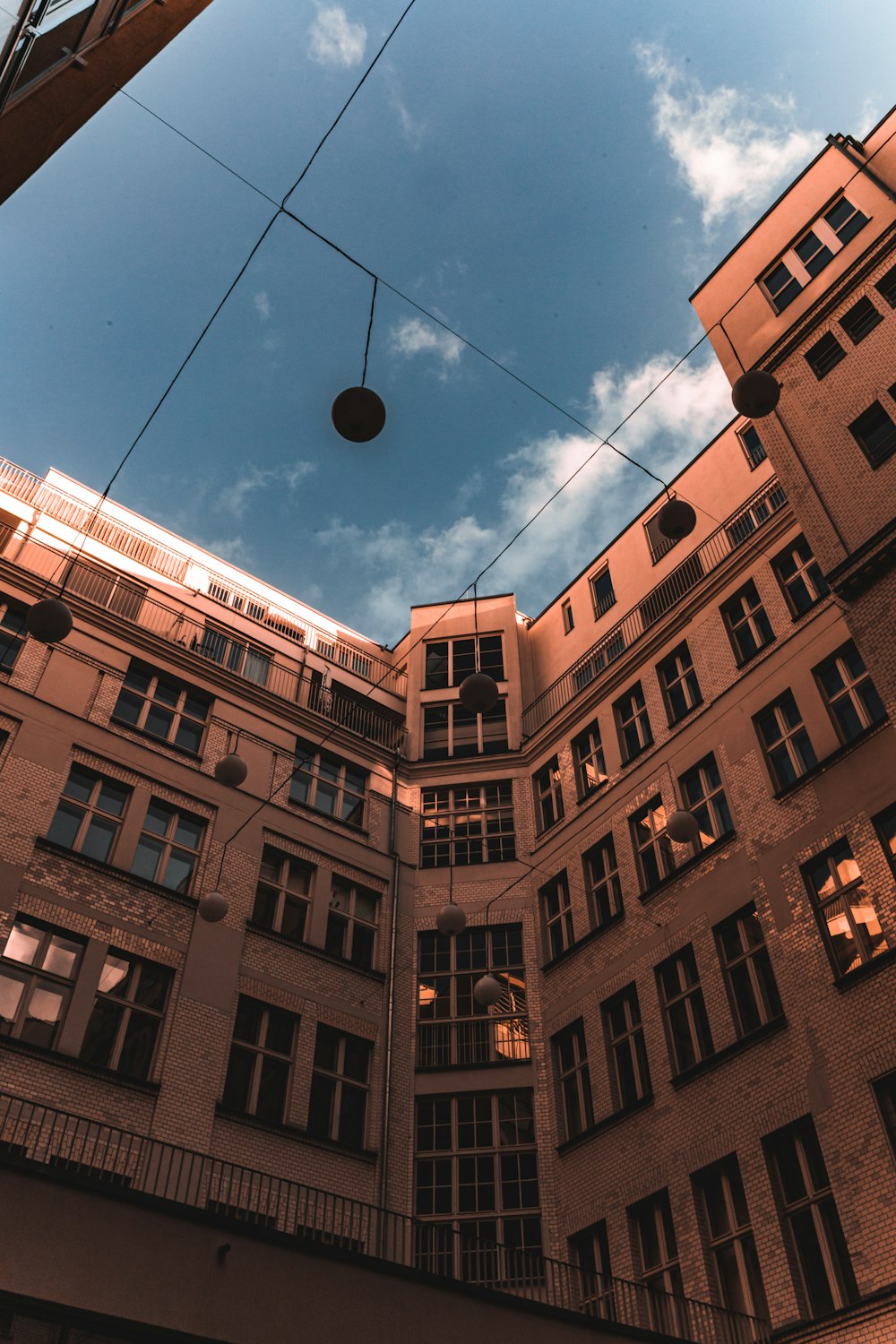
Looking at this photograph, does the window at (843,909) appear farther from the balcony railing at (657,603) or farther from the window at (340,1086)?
the window at (340,1086)

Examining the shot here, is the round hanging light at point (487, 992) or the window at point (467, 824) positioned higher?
the window at point (467, 824)

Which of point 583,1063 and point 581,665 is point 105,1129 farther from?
point 581,665

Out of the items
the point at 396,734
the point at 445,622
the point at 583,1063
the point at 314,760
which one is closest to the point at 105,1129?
the point at 583,1063

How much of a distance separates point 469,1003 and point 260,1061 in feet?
17.0

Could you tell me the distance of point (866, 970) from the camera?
15.8m

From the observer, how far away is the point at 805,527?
20.1 meters

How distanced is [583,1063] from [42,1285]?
12112 millimetres

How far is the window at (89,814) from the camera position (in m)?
20.9

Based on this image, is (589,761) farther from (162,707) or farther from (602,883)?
(162,707)

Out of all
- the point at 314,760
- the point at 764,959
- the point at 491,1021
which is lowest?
the point at 764,959

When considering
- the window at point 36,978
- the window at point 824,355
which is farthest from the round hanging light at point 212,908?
the window at point 824,355

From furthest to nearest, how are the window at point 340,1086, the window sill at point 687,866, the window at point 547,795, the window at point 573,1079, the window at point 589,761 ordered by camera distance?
the window at point 547,795, the window at point 589,761, the window at point 573,1079, the window at point 340,1086, the window sill at point 687,866

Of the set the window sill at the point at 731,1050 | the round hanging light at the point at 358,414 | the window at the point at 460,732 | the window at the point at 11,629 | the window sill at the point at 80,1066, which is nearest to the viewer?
the round hanging light at the point at 358,414

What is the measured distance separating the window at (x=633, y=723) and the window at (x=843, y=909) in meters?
6.48
